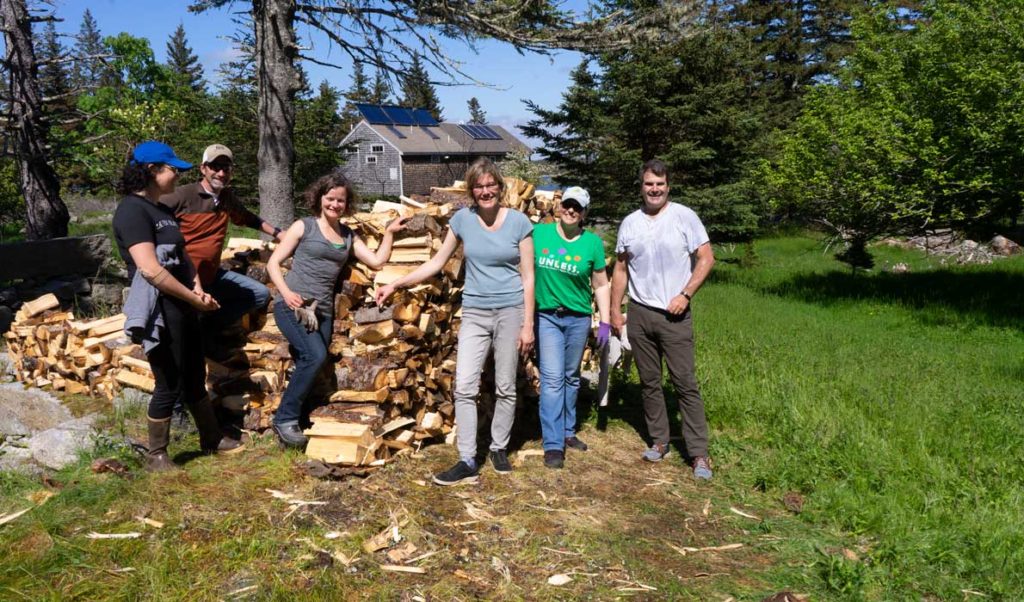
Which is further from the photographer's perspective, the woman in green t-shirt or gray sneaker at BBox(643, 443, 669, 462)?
gray sneaker at BBox(643, 443, 669, 462)

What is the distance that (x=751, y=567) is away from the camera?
3.79 m

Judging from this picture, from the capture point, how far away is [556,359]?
16.1 ft

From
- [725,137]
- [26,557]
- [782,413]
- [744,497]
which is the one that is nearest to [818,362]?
[782,413]

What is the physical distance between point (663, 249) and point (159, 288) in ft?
10.4

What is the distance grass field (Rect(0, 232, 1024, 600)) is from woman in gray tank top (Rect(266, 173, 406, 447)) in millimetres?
435

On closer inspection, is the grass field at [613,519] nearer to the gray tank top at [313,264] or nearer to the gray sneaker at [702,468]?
the gray sneaker at [702,468]

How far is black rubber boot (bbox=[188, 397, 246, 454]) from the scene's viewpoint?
15.2ft

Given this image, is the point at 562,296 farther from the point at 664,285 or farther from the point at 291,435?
the point at 291,435

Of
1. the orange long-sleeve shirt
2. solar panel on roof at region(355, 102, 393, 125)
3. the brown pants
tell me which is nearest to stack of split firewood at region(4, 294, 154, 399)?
the orange long-sleeve shirt

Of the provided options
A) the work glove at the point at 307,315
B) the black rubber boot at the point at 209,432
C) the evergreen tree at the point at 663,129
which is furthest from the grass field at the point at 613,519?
the evergreen tree at the point at 663,129

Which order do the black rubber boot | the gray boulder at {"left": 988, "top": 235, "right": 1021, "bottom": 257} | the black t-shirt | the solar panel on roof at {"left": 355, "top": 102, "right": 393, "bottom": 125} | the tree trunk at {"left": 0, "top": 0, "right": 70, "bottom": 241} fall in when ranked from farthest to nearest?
the gray boulder at {"left": 988, "top": 235, "right": 1021, "bottom": 257}, the solar panel on roof at {"left": 355, "top": 102, "right": 393, "bottom": 125}, the tree trunk at {"left": 0, "top": 0, "right": 70, "bottom": 241}, the black rubber boot, the black t-shirt

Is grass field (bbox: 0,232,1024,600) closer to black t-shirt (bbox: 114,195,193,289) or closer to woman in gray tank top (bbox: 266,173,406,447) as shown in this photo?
woman in gray tank top (bbox: 266,173,406,447)

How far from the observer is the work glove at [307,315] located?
14.7 ft

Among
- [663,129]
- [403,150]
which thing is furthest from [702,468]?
[403,150]
